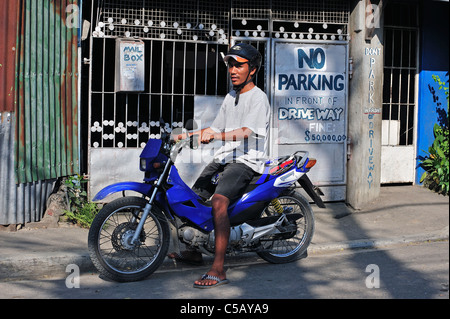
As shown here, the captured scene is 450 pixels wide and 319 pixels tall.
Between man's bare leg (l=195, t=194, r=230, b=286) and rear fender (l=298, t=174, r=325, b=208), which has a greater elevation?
rear fender (l=298, t=174, r=325, b=208)

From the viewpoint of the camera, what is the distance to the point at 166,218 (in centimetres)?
552

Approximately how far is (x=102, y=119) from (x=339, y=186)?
3544 mm

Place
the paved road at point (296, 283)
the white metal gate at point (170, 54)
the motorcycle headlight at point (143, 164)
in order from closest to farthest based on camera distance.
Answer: the paved road at point (296, 283)
the motorcycle headlight at point (143, 164)
the white metal gate at point (170, 54)

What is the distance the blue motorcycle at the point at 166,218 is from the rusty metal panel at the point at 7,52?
248cm

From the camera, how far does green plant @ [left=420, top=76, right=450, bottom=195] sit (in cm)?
966

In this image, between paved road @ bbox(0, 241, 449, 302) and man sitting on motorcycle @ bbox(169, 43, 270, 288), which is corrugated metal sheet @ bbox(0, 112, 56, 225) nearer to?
paved road @ bbox(0, 241, 449, 302)

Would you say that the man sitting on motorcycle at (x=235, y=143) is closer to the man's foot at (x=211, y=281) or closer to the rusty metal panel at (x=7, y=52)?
the man's foot at (x=211, y=281)

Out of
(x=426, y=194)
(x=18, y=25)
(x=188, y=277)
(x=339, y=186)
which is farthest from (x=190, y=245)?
(x=426, y=194)

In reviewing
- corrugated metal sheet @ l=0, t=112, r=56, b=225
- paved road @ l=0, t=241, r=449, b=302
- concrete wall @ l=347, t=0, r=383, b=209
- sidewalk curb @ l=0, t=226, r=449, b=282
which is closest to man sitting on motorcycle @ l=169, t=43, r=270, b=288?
paved road @ l=0, t=241, r=449, b=302

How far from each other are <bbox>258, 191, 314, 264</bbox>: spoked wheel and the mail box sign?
2836 mm

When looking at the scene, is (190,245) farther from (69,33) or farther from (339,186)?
(339,186)

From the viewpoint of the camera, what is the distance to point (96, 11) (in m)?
8.02

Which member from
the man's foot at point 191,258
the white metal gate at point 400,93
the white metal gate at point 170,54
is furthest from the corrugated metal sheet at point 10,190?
the white metal gate at point 400,93

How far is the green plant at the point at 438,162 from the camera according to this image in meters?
9.66
